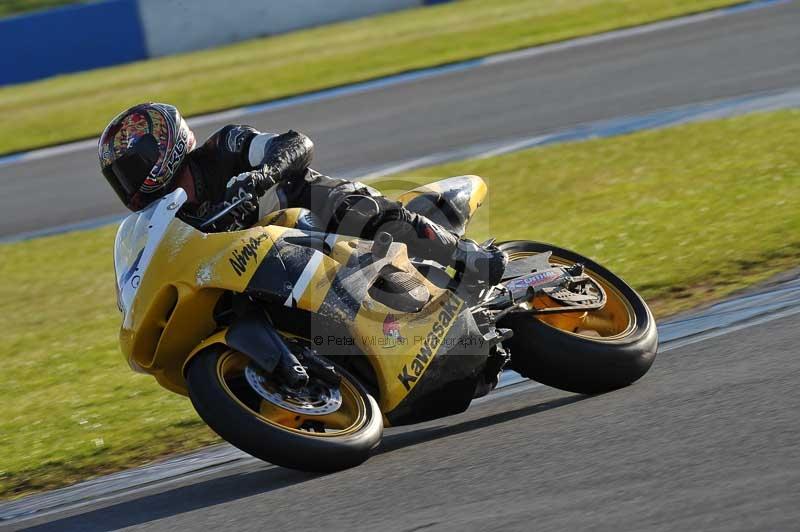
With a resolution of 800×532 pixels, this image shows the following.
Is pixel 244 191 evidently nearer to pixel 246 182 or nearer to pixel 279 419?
pixel 246 182

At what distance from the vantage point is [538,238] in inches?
330

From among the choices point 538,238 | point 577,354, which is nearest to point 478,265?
point 577,354

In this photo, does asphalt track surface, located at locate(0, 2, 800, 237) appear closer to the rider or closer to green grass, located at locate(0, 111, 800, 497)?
green grass, located at locate(0, 111, 800, 497)

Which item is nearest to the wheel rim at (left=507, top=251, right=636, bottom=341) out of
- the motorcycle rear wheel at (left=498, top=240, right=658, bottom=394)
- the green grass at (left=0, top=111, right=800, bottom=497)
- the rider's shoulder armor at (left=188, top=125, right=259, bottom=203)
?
the motorcycle rear wheel at (left=498, top=240, right=658, bottom=394)

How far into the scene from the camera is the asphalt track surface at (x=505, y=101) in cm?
1215

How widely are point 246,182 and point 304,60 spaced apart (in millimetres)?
15951

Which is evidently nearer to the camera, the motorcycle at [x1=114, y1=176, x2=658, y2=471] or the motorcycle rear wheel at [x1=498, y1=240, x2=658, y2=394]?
the motorcycle at [x1=114, y1=176, x2=658, y2=471]

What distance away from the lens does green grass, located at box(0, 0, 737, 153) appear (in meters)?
17.5

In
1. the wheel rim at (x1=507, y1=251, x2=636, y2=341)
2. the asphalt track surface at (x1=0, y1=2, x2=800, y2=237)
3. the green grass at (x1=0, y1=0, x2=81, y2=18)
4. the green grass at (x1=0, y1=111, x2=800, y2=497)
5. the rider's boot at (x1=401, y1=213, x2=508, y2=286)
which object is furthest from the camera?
the green grass at (x1=0, y1=0, x2=81, y2=18)

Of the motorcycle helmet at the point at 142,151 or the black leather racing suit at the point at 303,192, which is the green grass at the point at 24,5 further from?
the motorcycle helmet at the point at 142,151

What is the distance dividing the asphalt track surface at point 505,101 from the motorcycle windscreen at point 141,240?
661cm

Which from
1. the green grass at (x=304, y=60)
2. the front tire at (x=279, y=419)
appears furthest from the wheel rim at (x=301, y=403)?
the green grass at (x=304, y=60)

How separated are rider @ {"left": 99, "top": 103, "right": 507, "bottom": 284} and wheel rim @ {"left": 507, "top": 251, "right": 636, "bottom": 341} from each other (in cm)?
35

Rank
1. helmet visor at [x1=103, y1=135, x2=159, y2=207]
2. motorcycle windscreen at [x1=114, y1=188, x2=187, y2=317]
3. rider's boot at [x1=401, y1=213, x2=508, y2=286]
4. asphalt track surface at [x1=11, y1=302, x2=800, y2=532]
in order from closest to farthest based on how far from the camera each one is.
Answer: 1. asphalt track surface at [x1=11, y1=302, x2=800, y2=532]
2. motorcycle windscreen at [x1=114, y1=188, x2=187, y2=317]
3. helmet visor at [x1=103, y1=135, x2=159, y2=207]
4. rider's boot at [x1=401, y1=213, x2=508, y2=286]
